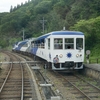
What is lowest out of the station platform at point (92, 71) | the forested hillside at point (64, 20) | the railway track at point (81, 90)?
the railway track at point (81, 90)

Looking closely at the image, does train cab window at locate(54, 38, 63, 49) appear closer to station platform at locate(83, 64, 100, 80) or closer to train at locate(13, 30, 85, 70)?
train at locate(13, 30, 85, 70)

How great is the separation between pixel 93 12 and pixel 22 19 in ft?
212

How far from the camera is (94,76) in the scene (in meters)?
16.7

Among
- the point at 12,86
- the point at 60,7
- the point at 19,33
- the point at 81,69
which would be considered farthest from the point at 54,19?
the point at 19,33

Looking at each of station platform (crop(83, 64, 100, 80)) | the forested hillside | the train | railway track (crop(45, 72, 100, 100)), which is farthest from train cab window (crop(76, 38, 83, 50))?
the forested hillside

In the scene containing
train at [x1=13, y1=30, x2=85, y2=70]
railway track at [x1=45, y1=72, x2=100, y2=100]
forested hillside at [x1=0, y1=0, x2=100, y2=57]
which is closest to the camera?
railway track at [x1=45, y1=72, x2=100, y2=100]

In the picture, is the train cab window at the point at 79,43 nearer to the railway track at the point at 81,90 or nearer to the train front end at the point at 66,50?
the train front end at the point at 66,50

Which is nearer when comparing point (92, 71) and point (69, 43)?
point (92, 71)

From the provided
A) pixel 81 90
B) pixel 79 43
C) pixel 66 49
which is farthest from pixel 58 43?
pixel 81 90

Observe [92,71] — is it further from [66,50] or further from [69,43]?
[69,43]

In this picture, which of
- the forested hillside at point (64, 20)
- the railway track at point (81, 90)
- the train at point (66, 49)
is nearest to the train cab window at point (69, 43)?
the train at point (66, 49)

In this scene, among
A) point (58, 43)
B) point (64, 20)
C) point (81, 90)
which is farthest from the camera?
point (64, 20)

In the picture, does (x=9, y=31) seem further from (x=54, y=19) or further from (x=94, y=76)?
(x=94, y=76)

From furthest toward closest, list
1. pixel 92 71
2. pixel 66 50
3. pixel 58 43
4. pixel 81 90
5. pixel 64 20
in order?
pixel 64 20 → pixel 58 43 → pixel 66 50 → pixel 92 71 → pixel 81 90
